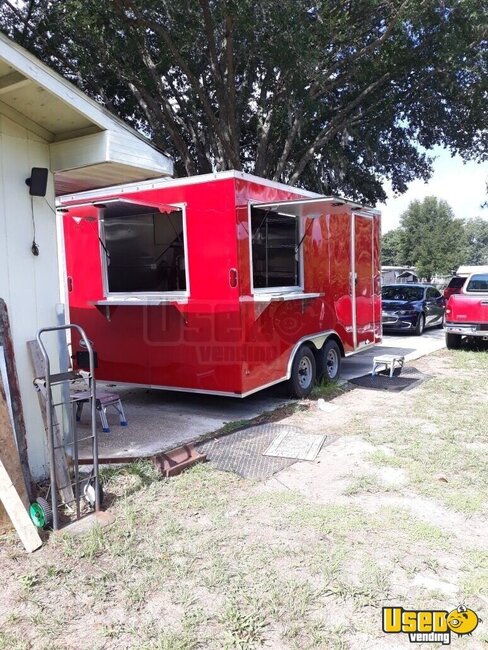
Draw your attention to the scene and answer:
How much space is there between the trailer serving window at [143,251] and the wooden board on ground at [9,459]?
3.10m

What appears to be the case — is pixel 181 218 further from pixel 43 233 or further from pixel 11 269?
pixel 11 269

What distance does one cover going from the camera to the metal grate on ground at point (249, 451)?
14.5 feet

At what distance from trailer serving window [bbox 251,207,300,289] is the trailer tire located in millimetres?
1189

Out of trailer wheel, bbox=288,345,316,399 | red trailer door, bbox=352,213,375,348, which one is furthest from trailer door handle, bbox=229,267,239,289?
red trailer door, bbox=352,213,375,348

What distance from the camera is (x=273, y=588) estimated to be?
2.73m

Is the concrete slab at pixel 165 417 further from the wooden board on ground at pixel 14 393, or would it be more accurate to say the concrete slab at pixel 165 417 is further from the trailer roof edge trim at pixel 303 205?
the trailer roof edge trim at pixel 303 205

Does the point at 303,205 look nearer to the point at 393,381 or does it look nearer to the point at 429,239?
the point at 393,381

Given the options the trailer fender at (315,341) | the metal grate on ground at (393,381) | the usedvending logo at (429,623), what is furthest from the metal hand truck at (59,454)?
the metal grate on ground at (393,381)

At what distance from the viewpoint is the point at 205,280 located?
577 cm

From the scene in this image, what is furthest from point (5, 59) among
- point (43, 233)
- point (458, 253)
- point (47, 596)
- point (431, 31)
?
point (458, 253)

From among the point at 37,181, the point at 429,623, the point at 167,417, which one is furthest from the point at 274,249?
the point at 429,623

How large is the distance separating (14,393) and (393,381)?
19.2 feet

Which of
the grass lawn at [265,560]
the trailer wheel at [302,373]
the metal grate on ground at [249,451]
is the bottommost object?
the grass lawn at [265,560]

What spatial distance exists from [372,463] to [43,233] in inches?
131
